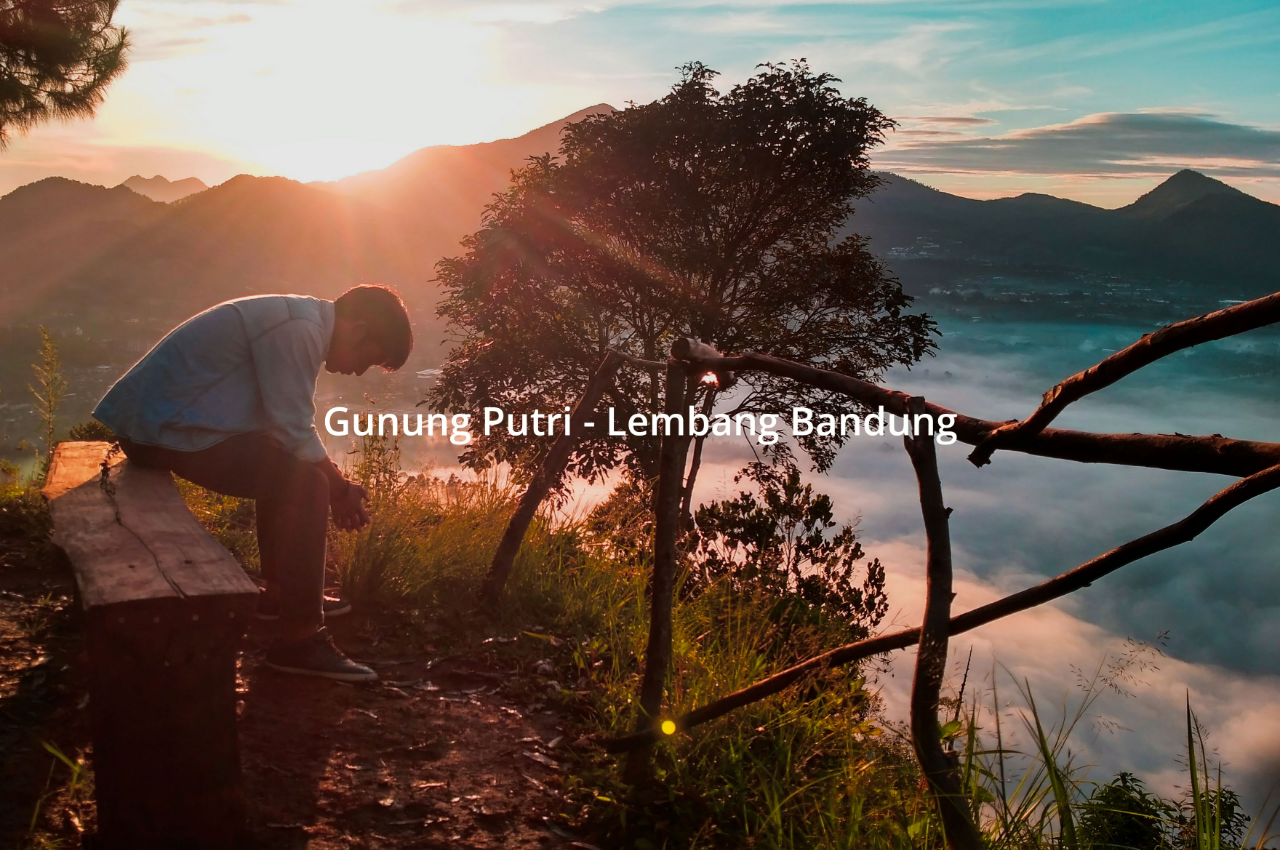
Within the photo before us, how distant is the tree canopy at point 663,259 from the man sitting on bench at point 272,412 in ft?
46.7

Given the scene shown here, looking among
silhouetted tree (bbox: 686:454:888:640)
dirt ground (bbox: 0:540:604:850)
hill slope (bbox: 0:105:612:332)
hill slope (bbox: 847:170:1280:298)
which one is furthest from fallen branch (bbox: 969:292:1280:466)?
hill slope (bbox: 847:170:1280:298)

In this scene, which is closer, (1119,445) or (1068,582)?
(1119,445)

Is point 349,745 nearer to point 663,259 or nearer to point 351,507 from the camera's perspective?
point 351,507

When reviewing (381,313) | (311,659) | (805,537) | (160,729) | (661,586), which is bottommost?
(805,537)

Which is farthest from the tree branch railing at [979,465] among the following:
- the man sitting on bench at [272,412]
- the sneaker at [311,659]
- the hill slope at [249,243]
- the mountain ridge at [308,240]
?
A: the hill slope at [249,243]

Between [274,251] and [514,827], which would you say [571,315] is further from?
[274,251]

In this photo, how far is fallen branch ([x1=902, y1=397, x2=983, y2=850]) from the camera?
1.75 metres

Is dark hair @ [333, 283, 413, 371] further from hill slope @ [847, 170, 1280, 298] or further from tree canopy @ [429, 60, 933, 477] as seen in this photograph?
hill slope @ [847, 170, 1280, 298]

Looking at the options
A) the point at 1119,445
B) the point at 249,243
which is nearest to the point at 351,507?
the point at 1119,445

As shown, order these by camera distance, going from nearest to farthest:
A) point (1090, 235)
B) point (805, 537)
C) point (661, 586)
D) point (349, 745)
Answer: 1. point (661, 586)
2. point (349, 745)
3. point (805, 537)
4. point (1090, 235)

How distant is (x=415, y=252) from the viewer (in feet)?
304

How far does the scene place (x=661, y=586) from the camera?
2859mm

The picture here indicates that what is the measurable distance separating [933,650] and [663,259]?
17.7m

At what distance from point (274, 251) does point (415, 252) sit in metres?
25.4
